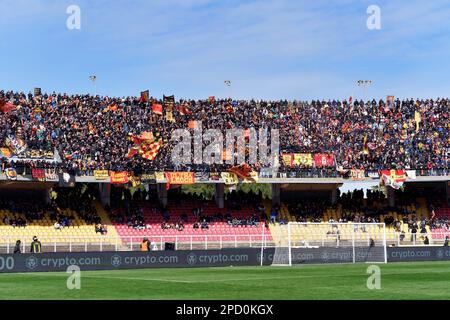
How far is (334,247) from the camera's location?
45.9 meters

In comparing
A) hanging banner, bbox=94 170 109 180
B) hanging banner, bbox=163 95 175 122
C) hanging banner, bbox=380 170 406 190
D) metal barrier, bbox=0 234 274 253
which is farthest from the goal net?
hanging banner, bbox=163 95 175 122

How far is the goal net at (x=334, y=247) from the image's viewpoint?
44.6 m

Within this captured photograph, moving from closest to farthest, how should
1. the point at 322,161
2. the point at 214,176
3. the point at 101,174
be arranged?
the point at 101,174 → the point at 214,176 → the point at 322,161

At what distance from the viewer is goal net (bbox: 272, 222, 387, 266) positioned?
44.6 metres

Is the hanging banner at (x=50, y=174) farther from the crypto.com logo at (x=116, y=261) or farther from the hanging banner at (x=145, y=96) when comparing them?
the crypto.com logo at (x=116, y=261)

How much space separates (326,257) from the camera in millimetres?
44812

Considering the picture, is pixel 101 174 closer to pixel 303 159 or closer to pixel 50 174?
pixel 50 174

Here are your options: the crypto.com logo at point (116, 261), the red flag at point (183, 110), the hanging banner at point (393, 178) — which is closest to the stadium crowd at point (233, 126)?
Answer: the red flag at point (183, 110)

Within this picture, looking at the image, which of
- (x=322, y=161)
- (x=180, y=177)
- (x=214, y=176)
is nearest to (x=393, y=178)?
(x=322, y=161)

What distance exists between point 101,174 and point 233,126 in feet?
43.0

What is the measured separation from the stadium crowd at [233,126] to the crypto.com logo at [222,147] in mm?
652
